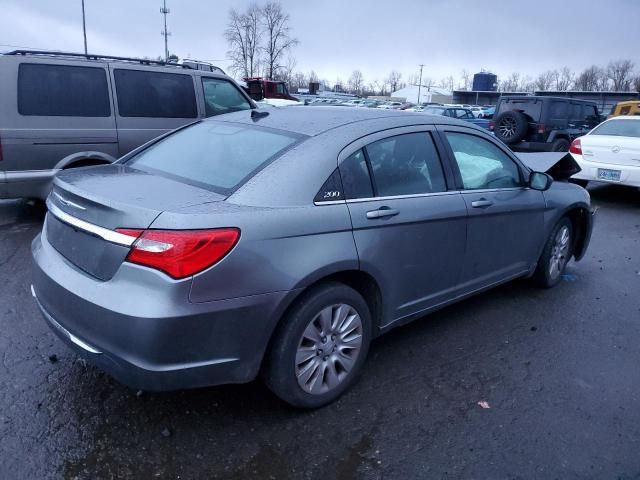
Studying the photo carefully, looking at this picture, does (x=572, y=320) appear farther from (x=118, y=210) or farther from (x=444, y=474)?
(x=118, y=210)

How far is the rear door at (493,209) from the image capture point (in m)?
3.76

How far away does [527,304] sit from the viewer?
15.2 feet

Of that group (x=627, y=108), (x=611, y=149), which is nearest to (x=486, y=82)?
(x=627, y=108)

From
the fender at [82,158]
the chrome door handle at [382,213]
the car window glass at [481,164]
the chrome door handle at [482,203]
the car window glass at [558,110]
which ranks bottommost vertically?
the fender at [82,158]

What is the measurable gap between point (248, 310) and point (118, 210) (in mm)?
769

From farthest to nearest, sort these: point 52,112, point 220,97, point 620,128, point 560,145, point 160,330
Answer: point 560,145, point 620,128, point 220,97, point 52,112, point 160,330

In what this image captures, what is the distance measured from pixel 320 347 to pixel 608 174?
7934 millimetres

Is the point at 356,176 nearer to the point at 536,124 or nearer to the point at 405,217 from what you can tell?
the point at 405,217

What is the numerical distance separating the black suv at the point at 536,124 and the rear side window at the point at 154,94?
9.40 meters

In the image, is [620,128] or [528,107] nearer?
[620,128]

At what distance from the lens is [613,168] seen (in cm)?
881

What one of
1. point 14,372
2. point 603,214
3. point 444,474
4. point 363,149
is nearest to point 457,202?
point 363,149

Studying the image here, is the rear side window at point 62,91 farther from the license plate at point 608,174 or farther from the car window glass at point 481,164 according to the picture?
the license plate at point 608,174

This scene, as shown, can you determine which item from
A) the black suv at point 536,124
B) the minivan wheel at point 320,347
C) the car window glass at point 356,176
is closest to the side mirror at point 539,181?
the car window glass at point 356,176
